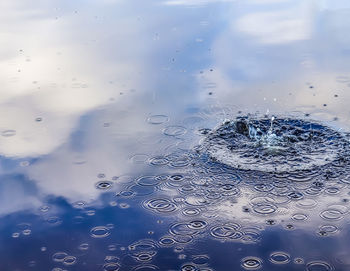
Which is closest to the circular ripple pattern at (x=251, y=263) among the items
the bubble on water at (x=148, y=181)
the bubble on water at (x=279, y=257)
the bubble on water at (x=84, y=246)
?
the bubble on water at (x=279, y=257)

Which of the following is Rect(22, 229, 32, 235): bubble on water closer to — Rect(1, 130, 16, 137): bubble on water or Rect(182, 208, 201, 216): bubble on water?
Rect(182, 208, 201, 216): bubble on water

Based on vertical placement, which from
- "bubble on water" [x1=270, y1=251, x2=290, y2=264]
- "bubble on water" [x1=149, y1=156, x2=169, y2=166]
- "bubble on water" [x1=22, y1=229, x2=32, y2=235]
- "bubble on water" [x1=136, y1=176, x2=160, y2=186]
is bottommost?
"bubble on water" [x1=270, y1=251, x2=290, y2=264]

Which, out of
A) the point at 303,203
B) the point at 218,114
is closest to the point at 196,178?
the point at 303,203

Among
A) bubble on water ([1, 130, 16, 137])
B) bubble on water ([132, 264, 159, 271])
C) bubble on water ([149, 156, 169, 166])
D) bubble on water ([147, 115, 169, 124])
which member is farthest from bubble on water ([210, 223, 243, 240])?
bubble on water ([1, 130, 16, 137])

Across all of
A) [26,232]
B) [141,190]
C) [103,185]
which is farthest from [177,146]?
[26,232]

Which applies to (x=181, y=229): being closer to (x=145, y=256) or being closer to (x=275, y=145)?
(x=145, y=256)

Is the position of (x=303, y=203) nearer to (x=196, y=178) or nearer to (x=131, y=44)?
(x=196, y=178)
